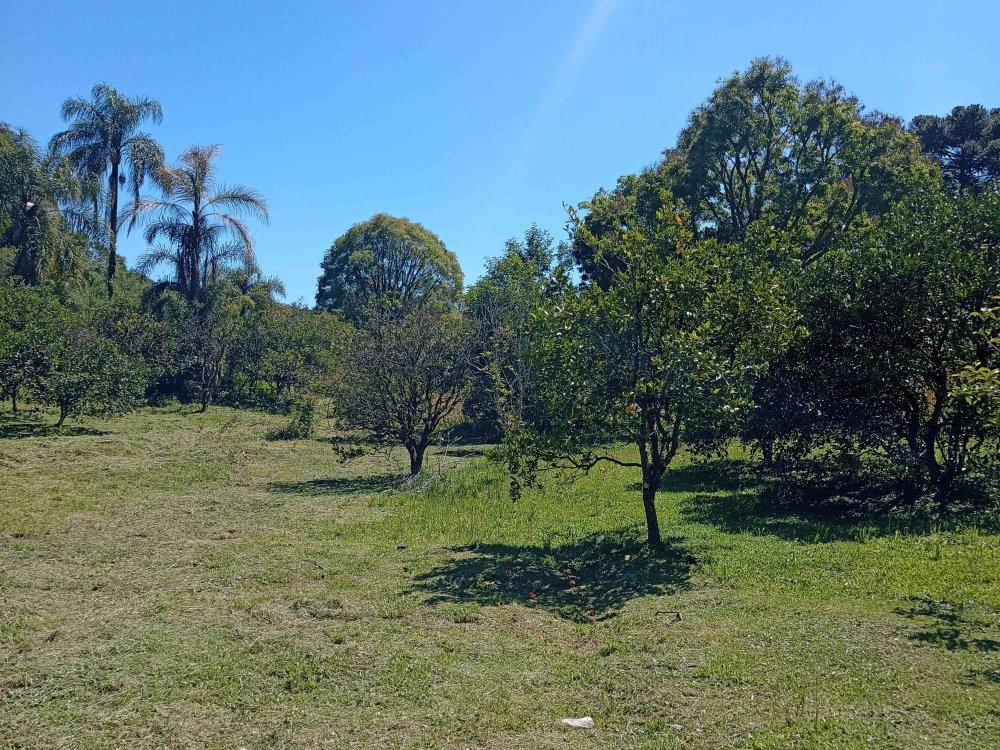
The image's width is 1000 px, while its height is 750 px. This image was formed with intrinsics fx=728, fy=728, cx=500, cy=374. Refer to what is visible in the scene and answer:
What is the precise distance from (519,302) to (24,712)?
69.4 ft

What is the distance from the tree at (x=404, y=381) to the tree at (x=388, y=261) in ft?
95.8

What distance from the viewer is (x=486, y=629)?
6.32 metres

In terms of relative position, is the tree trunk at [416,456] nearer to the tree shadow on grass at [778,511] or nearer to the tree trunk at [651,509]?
the tree shadow on grass at [778,511]

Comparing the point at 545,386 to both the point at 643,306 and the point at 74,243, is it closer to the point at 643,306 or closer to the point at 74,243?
the point at 643,306

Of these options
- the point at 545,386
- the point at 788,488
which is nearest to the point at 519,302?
the point at 788,488

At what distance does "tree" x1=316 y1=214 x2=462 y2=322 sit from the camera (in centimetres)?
4797

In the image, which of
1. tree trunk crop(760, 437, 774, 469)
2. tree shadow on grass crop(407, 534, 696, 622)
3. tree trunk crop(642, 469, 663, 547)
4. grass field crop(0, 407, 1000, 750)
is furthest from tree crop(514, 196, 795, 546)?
tree trunk crop(760, 437, 774, 469)

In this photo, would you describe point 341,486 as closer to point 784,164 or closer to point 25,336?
point 25,336

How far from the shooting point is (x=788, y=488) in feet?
38.8

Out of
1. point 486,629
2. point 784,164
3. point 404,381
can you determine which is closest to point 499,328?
point 404,381

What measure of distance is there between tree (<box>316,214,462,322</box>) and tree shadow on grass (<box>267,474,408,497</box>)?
31073 millimetres

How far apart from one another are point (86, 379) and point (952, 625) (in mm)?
21467

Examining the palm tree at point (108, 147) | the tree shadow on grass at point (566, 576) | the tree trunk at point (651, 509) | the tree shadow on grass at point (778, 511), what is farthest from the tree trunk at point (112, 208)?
the tree trunk at point (651, 509)

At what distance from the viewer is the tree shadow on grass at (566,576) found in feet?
23.5
